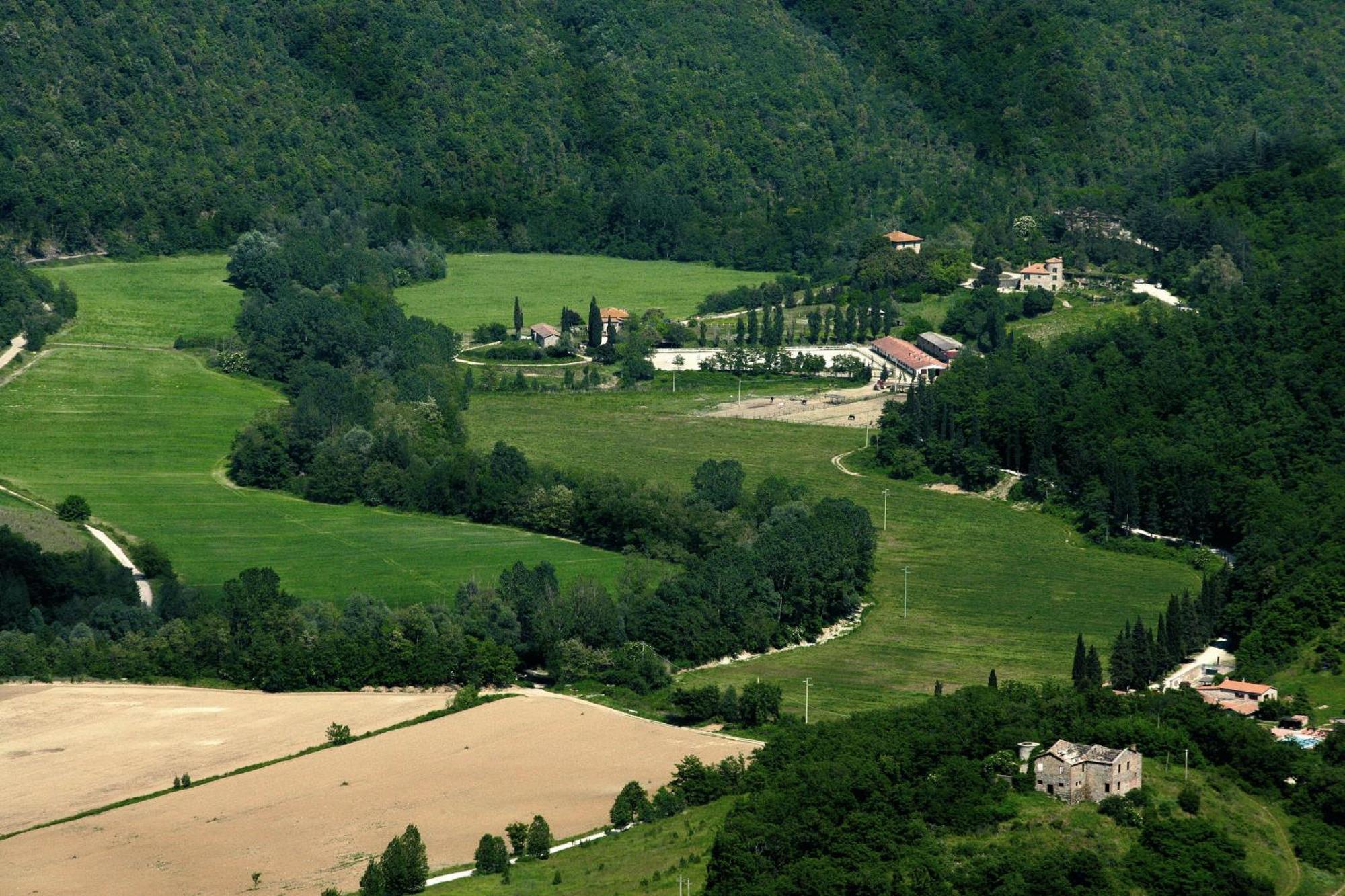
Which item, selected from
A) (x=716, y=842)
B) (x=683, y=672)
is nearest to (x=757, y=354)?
(x=683, y=672)

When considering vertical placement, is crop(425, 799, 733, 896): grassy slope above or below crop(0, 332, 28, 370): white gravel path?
below

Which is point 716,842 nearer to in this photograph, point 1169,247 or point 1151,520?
point 1151,520

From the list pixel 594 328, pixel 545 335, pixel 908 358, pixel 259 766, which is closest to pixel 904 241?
pixel 908 358

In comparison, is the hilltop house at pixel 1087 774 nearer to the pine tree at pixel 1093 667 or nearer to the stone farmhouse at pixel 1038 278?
the pine tree at pixel 1093 667

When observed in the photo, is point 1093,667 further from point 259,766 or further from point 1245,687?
point 259,766

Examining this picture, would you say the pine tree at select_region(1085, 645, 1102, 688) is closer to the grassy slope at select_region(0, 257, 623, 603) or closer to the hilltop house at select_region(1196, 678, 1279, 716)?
the hilltop house at select_region(1196, 678, 1279, 716)

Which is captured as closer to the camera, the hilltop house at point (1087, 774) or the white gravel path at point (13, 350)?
the hilltop house at point (1087, 774)

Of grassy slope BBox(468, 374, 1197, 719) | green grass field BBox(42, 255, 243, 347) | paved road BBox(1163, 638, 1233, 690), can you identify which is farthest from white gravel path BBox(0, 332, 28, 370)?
paved road BBox(1163, 638, 1233, 690)

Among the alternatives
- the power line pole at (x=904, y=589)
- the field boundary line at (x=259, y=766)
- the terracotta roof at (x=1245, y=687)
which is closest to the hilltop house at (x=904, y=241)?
the power line pole at (x=904, y=589)
